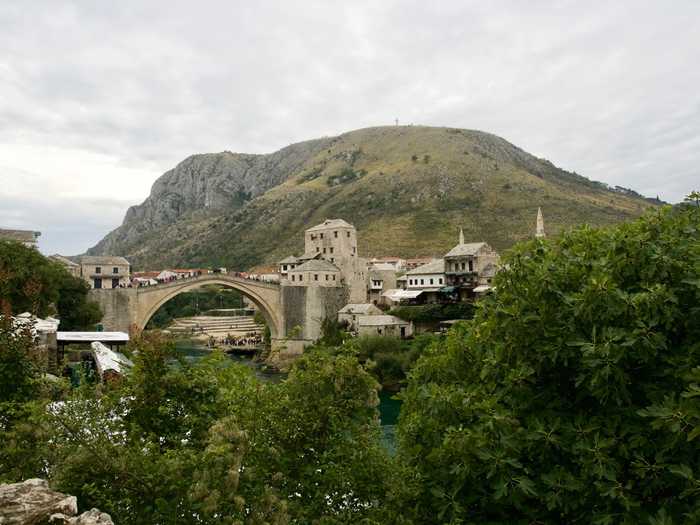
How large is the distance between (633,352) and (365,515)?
367 centimetres

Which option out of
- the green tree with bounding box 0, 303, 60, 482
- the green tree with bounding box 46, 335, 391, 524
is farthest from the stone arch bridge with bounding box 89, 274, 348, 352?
the green tree with bounding box 46, 335, 391, 524

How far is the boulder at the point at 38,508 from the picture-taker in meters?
4.88

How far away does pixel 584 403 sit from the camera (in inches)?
269

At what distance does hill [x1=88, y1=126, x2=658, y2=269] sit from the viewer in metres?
88.2

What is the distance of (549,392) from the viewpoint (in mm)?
6906

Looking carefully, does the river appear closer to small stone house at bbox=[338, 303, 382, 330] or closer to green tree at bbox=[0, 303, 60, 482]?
green tree at bbox=[0, 303, 60, 482]

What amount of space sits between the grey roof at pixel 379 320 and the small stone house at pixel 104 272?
29.3 meters

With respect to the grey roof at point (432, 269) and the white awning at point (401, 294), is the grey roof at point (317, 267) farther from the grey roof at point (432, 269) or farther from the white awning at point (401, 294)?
the grey roof at point (432, 269)

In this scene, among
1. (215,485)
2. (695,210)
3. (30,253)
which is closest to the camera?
(215,485)

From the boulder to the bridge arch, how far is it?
41.2 metres

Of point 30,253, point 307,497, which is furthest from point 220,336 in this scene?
point 307,497

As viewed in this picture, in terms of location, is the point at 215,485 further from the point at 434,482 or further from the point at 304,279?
the point at 304,279

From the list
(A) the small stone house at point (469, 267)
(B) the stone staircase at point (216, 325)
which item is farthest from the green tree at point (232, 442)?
(B) the stone staircase at point (216, 325)

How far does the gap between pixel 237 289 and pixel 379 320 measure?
14.5 m
